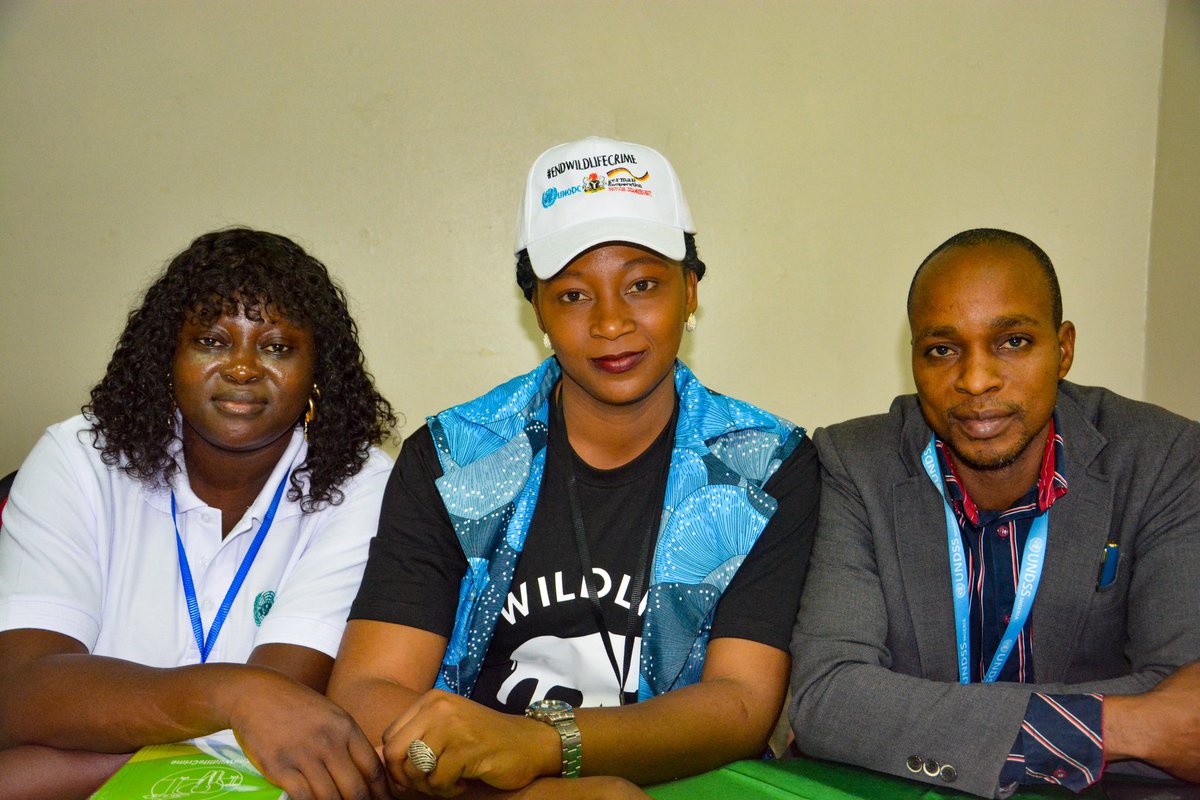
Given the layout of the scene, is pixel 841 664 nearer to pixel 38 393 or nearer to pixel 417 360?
pixel 417 360

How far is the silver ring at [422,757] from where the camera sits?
155 cm

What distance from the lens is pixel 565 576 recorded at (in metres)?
2.16

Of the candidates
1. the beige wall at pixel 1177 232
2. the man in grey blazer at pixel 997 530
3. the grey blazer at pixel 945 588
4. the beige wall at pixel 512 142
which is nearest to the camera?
the grey blazer at pixel 945 588

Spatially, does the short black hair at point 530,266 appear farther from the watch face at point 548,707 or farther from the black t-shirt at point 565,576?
the watch face at point 548,707

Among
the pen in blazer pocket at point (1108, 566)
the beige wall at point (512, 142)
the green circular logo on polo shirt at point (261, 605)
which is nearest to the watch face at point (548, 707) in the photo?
the green circular logo on polo shirt at point (261, 605)

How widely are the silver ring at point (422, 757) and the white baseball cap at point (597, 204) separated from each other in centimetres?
101

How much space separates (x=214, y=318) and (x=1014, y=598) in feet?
6.16

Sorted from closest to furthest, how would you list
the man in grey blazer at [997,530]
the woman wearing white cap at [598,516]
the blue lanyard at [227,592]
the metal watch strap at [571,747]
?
the metal watch strap at [571,747], the man in grey blazer at [997,530], the woman wearing white cap at [598,516], the blue lanyard at [227,592]

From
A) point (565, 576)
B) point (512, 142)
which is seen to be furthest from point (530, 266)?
point (512, 142)

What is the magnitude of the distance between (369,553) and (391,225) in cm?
185

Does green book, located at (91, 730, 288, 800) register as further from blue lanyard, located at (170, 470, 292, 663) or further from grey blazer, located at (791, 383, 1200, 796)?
grey blazer, located at (791, 383, 1200, 796)

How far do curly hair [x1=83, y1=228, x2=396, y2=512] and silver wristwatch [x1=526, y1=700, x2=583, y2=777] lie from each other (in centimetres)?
88

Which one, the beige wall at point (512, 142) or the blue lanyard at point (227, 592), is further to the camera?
the beige wall at point (512, 142)

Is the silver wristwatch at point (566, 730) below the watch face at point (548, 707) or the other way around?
below
